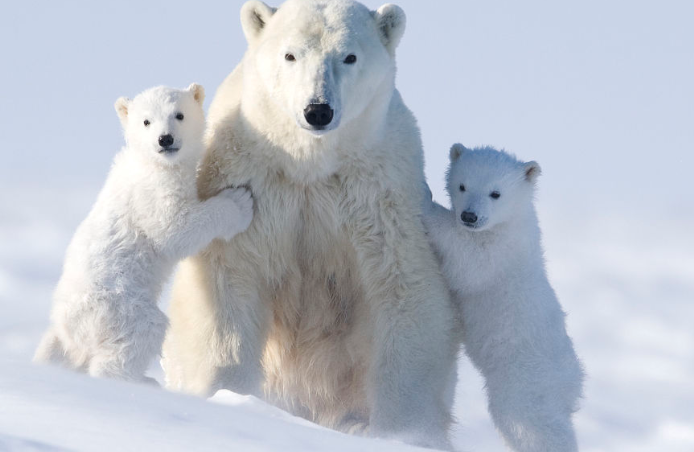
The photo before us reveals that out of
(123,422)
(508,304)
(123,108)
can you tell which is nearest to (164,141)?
(123,108)

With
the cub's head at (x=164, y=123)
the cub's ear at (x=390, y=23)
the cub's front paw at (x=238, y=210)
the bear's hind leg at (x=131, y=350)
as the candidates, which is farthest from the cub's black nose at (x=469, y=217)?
the bear's hind leg at (x=131, y=350)

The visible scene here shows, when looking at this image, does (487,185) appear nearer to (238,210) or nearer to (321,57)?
(321,57)

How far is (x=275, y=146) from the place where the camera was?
6203 mm

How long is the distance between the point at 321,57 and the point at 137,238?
4.32 feet

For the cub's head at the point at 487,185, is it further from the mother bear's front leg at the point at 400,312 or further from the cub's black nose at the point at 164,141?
the cub's black nose at the point at 164,141

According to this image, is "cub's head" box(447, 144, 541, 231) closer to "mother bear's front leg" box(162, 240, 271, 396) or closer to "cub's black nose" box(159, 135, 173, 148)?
"mother bear's front leg" box(162, 240, 271, 396)

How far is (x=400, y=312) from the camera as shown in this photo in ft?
20.9

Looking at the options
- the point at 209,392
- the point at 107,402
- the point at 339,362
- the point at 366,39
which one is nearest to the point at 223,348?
the point at 209,392

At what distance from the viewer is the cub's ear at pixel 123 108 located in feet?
20.1

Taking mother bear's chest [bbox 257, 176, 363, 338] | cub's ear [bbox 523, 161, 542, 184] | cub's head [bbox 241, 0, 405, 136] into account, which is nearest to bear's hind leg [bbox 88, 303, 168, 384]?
mother bear's chest [bbox 257, 176, 363, 338]

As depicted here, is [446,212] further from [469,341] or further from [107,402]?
[107,402]

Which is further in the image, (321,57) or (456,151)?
(456,151)

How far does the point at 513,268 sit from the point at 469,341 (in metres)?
0.50

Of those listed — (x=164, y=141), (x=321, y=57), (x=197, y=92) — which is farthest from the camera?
(x=197, y=92)
